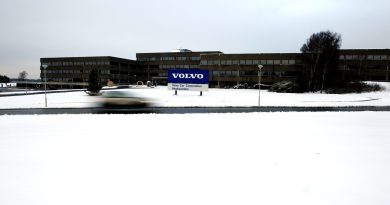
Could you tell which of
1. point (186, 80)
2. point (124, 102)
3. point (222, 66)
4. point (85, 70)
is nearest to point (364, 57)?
point (222, 66)

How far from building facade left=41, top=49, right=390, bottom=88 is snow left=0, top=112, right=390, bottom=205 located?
60989mm

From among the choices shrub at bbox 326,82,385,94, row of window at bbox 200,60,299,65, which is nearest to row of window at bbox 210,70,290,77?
row of window at bbox 200,60,299,65

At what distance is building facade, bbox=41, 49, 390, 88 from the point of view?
75.7m

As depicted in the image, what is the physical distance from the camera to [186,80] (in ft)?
142

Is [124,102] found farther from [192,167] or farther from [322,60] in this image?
[322,60]

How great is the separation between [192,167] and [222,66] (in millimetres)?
81622

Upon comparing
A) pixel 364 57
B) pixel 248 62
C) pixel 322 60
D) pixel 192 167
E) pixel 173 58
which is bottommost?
pixel 192 167

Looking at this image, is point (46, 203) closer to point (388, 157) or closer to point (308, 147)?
point (308, 147)

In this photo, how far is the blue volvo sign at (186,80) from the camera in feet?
142

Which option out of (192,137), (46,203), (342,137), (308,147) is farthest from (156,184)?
(342,137)

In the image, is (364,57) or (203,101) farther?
(364,57)

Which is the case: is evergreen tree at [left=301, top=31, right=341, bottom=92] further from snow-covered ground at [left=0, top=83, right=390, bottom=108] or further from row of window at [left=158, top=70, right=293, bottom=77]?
snow-covered ground at [left=0, top=83, right=390, bottom=108]

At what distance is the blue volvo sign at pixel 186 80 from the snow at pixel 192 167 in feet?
103

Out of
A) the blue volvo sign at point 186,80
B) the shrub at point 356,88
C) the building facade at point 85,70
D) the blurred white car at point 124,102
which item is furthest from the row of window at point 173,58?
the blurred white car at point 124,102
